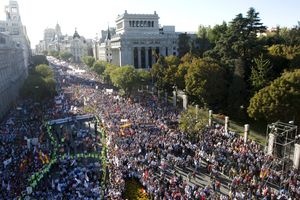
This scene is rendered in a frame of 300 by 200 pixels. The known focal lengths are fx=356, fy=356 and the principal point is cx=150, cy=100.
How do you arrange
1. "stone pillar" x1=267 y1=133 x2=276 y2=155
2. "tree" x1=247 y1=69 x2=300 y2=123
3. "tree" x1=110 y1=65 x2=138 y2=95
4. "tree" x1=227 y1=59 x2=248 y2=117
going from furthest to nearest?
"tree" x1=110 y1=65 x2=138 y2=95
"tree" x1=227 y1=59 x2=248 y2=117
"tree" x1=247 y1=69 x2=300 y2=123
"stone pillar" x1=267 y1=133 x2=276 y2=155

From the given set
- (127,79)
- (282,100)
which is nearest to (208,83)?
(282,100)

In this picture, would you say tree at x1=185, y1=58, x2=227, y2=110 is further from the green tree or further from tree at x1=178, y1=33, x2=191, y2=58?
tree at x1=178, y1=33, x2=191, y2=58

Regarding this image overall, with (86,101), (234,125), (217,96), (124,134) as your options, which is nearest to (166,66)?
(86,101)

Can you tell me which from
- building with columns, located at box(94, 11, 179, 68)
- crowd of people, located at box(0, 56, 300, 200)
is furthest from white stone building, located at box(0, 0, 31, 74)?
crowd of people, located at box(0, 56, 300, 200)

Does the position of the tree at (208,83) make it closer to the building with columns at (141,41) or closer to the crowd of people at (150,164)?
the crowd of people at (150,164)

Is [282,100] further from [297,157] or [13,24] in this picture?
[13,24]

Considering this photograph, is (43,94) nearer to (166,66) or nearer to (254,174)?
(166,66)
